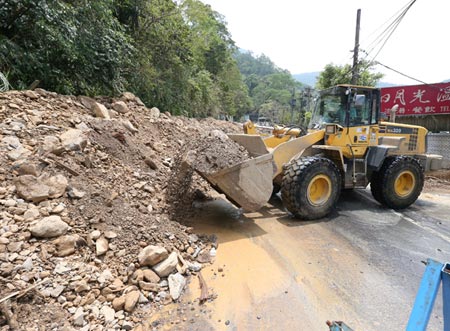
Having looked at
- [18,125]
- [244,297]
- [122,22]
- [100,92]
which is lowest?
[244,297]

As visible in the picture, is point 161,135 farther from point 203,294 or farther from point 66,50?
point 203,294

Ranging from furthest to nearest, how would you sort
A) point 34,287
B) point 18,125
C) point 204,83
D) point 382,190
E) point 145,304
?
point 204,83, point 382,190, point 18,125, point 145,304, point 34,287

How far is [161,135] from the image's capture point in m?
6.31

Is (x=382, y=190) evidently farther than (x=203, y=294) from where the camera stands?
Yes

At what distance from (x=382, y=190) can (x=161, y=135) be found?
15.5ft

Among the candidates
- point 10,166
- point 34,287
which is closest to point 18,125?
point 10,166

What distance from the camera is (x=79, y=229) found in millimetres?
2654

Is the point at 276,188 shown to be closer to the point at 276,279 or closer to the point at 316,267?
the point at 316,267

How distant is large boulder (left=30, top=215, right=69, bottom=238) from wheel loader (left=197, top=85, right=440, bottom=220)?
171 cm

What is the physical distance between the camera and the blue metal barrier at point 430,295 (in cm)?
139

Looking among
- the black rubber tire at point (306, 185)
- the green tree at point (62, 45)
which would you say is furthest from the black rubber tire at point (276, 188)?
the green tree at point (62, 45)

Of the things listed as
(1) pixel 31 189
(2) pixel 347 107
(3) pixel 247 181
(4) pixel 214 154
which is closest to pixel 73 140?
(1) pixel 31 189

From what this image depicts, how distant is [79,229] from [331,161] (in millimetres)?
3674

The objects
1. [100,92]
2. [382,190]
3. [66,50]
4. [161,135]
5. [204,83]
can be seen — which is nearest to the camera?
[382,190]
